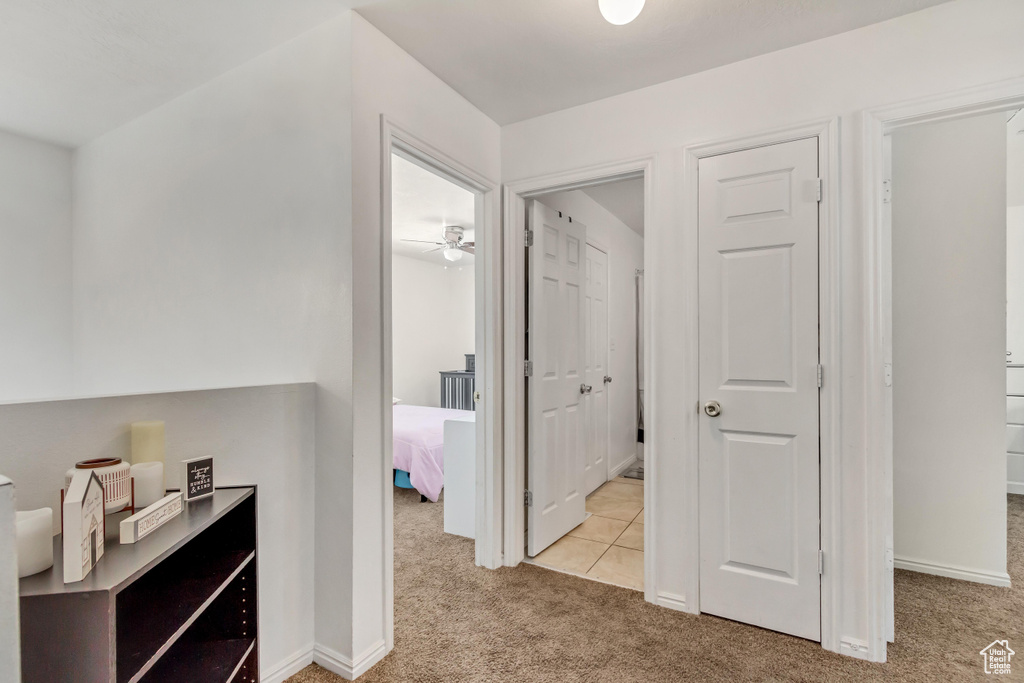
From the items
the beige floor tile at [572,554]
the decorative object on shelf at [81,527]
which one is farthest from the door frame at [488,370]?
the decorative object on shelf at [81,527]

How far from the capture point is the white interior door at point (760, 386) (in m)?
1.97

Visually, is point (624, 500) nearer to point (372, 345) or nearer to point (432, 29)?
point (372, 345)

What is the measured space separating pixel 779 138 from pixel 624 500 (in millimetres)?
2763

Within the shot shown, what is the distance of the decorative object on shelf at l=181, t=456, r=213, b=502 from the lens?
1.39 meters

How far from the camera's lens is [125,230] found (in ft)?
9.29

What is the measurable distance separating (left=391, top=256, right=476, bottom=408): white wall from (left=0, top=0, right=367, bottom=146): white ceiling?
153 inches

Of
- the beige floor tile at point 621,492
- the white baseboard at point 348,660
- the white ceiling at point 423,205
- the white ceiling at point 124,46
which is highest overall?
the white ceiling at point 124,46

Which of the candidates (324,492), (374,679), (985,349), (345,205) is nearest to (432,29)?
(345,205)

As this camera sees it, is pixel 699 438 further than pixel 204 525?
Yes

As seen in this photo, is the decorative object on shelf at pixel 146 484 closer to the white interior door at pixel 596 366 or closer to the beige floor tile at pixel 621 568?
the beige floor tile at pixel 621 568

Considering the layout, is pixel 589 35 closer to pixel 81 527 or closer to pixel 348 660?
pixel 81 527

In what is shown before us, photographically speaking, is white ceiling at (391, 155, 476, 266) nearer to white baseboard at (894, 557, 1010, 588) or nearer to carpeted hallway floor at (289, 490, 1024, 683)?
carpeted hallway floor at (289, 490, 1024, 683)

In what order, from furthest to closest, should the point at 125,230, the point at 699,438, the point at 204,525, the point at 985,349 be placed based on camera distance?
the point at 125,230, the point at 985,349, the point at 699,438, the point at 204,525

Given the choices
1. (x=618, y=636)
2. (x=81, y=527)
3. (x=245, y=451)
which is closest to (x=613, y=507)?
(x=618, y=636)
